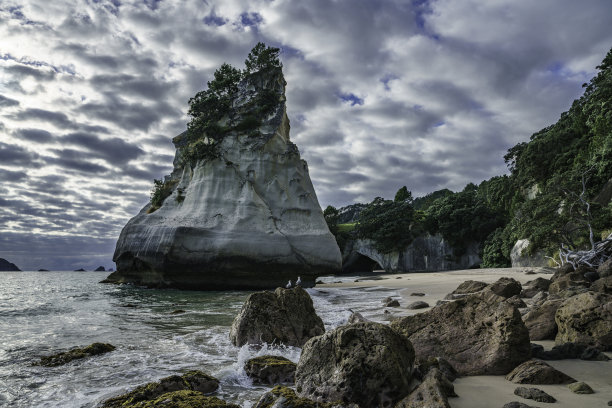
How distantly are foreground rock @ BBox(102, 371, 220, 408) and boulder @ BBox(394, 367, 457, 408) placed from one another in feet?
5.81

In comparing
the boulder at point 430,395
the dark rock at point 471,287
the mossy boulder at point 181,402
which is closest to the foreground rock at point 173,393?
the mossy boulder at point 181,402

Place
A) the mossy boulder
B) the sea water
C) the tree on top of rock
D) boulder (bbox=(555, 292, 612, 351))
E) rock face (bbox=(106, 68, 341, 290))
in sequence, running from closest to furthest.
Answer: the mossy boulder → the sea water → boulder (bbox=(555, 292, 612, 351)) → rock face (bbox=(106, 68, 341, 290)) → the tree on top of rock

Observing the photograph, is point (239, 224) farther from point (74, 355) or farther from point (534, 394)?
point (534, 394)

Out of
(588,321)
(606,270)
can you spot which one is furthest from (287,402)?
(606,270)

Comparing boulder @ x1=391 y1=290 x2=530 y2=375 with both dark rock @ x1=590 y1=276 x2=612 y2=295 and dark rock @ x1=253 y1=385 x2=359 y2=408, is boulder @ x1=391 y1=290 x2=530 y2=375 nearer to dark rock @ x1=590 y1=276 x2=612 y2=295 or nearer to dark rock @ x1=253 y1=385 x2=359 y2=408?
dark rock @ x1=253 y1=385 x2=359 y2=408

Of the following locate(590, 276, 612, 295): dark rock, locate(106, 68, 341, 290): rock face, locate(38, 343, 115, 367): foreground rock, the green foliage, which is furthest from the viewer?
Answer: the green foliage

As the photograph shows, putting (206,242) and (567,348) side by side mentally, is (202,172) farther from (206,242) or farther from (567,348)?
(567,348)

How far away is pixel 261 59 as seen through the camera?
30906mm

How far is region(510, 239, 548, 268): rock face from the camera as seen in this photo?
76.8ft

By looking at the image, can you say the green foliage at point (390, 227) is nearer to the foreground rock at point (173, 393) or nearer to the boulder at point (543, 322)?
the boulder at point (543, 322)

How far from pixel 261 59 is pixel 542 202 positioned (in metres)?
23.3

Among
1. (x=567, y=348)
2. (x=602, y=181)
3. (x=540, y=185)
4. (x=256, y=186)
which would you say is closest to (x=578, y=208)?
(x=602, y=181)

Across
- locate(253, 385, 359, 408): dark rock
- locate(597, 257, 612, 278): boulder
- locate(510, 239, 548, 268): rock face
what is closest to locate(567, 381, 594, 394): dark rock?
locate(253, 385, 359, 408): dark rock

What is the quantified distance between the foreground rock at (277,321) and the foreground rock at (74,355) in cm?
228
